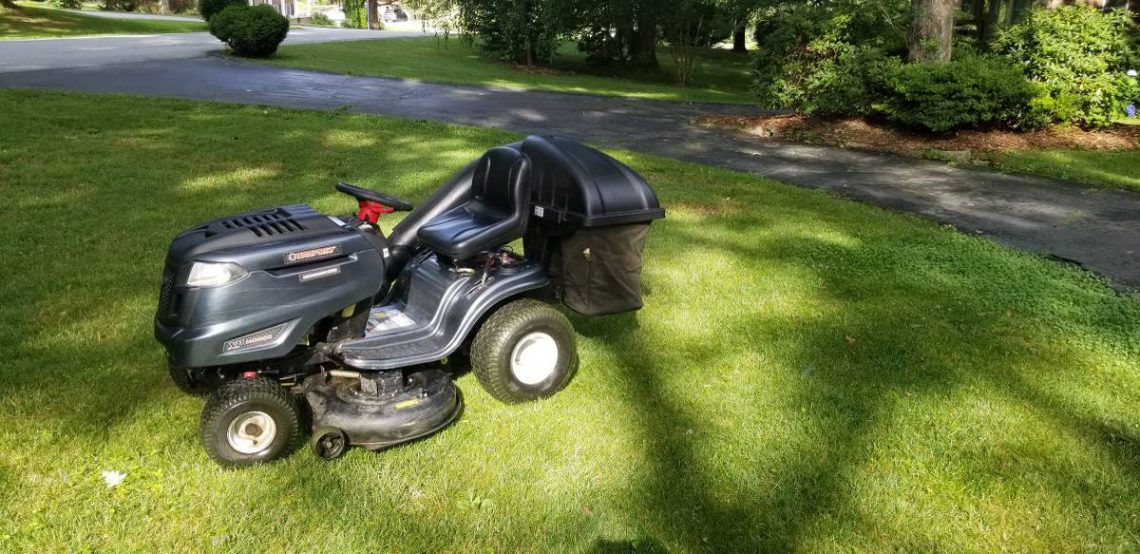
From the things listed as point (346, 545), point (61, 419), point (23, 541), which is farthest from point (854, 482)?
point (61, 419)

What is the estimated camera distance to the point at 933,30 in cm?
1177

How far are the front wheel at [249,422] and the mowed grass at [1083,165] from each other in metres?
9.32

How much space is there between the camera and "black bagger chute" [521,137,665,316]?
3316mm

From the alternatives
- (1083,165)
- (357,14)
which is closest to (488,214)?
(1083,165)

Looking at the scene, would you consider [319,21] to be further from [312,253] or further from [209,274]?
[209,274]

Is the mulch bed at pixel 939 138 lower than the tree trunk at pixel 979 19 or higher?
lower

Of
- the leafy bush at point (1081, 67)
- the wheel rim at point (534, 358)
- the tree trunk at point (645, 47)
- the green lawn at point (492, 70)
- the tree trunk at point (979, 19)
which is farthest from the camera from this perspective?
the tree trunk at point (979, 19)

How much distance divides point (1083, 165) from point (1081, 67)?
105 inches

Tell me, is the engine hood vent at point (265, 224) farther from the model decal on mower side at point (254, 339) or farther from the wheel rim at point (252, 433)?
the wheel rim at point (252, 433)

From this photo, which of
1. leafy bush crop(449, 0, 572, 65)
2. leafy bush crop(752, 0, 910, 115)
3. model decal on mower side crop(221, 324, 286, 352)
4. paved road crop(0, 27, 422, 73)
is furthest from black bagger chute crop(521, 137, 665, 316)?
leafy bush crop(449, 0, 572, 65)

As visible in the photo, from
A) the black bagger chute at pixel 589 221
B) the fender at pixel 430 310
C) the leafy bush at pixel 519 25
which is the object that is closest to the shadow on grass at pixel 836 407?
the black bagger chute at pixel 589 221

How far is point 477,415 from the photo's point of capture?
3424mm

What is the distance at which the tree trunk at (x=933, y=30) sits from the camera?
38.4 ft

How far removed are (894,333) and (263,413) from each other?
3.44m
